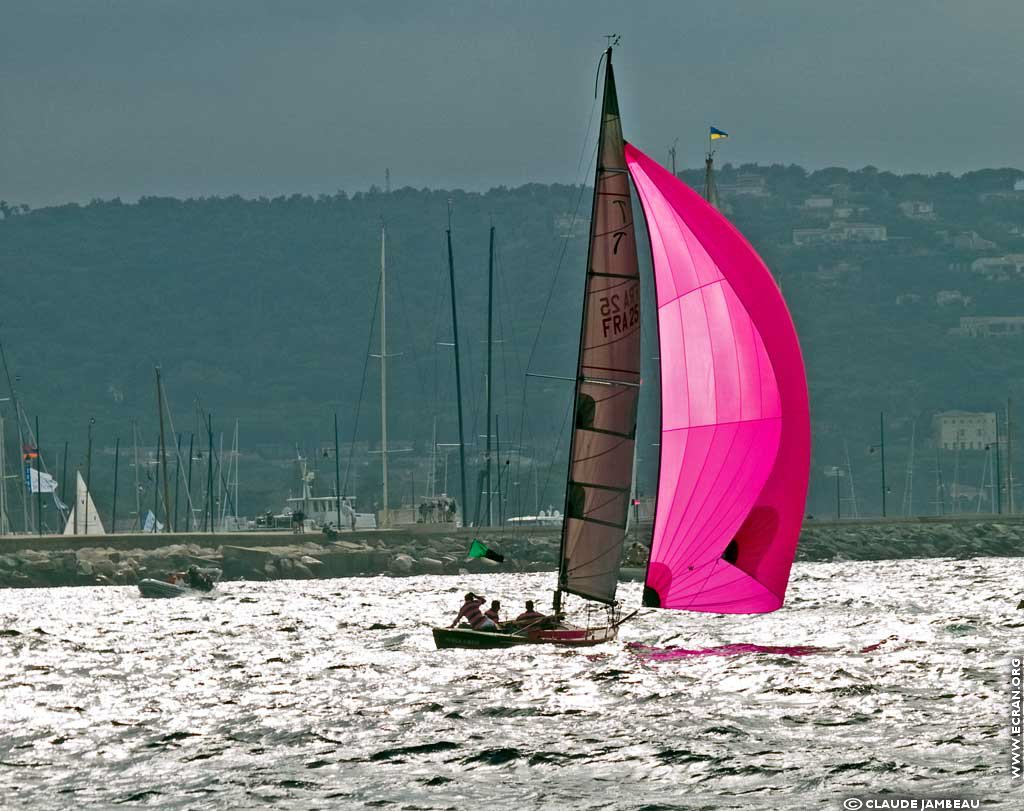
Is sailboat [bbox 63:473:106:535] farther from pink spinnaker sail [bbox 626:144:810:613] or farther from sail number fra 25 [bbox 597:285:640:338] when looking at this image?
pink spinnaker sail [bbox 626:144:810:613]

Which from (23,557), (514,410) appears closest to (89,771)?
(23,557)

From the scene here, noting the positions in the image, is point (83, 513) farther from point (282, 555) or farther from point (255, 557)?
point (255, 557)

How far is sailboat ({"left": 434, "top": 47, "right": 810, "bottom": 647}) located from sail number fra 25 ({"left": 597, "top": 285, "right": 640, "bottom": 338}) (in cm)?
1

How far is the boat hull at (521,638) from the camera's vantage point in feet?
89.0

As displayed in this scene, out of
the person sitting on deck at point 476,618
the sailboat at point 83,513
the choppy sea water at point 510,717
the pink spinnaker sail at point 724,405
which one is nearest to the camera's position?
the choppy sea water at point 510,717

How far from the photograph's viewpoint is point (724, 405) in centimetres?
2580

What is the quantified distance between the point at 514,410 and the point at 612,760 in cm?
16984

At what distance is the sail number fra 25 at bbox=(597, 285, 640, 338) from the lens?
86.1 ft

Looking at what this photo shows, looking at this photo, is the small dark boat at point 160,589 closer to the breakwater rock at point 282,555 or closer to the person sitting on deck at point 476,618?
the breakwater rock at point 282,555

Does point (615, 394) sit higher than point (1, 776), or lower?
higher

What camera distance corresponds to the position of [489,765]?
1930cm

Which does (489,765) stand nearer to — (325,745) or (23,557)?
(325,745)

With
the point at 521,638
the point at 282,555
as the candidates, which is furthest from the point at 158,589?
the point at 521,638

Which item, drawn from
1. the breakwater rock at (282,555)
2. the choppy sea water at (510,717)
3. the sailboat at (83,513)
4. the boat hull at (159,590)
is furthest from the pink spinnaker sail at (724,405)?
the sailboat at (83,513)
